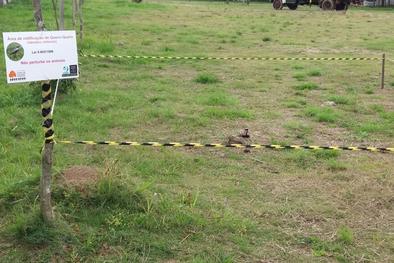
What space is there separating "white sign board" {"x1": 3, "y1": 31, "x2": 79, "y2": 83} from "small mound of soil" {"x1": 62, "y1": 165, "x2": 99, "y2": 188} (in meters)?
0.95

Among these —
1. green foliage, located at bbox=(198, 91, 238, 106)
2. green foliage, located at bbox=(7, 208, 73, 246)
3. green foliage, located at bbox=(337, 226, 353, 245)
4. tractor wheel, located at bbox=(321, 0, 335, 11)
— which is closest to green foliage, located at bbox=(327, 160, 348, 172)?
green foliage, located at bbox=(337, 226, 353, 245)

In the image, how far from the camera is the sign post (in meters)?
3.58

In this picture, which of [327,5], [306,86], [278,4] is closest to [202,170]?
[306,86]

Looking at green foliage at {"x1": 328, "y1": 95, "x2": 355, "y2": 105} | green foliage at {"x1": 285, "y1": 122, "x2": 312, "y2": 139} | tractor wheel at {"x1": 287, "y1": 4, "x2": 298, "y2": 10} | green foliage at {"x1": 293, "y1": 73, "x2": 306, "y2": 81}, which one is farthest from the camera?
tractor wheel at {"x1": 287, "y1": 4, "x2": 298, "y2": 10}

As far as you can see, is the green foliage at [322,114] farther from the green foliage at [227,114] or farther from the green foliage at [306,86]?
the green foliage at [306,86]

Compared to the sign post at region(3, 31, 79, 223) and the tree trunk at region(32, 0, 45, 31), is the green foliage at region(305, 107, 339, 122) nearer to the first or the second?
the sign post at region(3, 31, 79, 223)

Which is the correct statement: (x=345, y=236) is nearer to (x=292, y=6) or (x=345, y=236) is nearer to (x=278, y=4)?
(x=292, y=6)

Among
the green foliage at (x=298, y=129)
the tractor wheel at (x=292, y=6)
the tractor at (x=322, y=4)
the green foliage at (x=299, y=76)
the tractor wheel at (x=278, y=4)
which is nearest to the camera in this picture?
the green foliage at (x=298, y=129)

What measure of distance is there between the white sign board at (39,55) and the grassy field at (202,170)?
3.23 feet

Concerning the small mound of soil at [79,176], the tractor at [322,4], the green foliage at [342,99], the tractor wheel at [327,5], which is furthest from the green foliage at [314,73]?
the tractor wheel at [327,5]

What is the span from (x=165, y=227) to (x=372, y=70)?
8632mm

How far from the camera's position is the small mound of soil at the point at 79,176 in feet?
14.4

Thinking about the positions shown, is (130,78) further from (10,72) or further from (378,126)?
(10,72)

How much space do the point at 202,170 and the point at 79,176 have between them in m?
1.46
